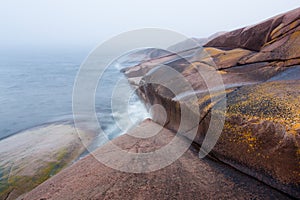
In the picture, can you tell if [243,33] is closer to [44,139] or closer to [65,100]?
[44,139]

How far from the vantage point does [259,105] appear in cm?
347

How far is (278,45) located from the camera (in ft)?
17.3

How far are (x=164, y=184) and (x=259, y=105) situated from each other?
226 cm

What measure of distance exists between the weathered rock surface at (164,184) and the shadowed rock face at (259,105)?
0.85 ft

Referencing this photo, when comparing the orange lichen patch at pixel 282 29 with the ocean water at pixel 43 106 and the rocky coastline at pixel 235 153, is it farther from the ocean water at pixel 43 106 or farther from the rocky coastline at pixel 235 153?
the ocean water at pixel 43 106

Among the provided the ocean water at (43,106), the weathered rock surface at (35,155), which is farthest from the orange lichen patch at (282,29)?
the weathered rock surface at (35,155)

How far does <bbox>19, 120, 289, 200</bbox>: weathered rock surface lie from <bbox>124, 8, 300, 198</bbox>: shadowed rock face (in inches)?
10.2

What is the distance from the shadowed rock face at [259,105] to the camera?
→ 2850mm

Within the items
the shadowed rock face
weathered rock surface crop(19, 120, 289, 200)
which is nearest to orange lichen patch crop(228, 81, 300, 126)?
the shadowed rock face

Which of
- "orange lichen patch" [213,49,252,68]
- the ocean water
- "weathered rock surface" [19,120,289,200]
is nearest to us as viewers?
"weathered rock surface" [19,120,289,200]

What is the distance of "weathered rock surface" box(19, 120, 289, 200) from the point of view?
3.02 meters

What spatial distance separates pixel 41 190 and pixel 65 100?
1476 cm

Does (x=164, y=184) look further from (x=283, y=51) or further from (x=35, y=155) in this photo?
(x=35, y=155)

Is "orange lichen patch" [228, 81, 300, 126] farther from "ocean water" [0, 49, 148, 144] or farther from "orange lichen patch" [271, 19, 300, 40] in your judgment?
"ocean water" [0, 49, 148, 144]
